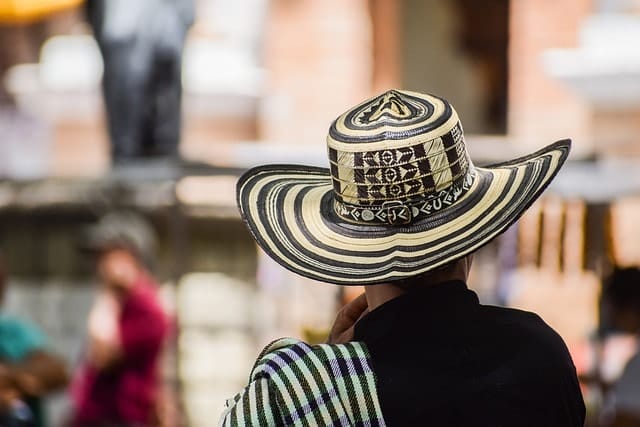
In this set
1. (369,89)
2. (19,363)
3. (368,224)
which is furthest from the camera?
(369,89)

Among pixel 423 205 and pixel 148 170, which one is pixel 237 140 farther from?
pixel 423 205

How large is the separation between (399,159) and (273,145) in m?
7.45

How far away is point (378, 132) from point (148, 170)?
419 centimetres

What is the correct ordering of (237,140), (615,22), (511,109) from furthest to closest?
(237,140) → (511,109) → (615,22)

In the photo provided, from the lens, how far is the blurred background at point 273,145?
A: 21.3ft

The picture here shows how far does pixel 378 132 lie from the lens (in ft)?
6.88

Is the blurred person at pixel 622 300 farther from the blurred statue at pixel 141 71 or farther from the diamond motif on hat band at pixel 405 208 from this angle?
the diamond motif on hat band at pixel 405 208

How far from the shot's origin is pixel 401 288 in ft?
6.84

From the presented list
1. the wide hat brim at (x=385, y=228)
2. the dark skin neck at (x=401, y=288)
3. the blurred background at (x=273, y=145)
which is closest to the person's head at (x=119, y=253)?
the blurred background at (x=273, y=145)

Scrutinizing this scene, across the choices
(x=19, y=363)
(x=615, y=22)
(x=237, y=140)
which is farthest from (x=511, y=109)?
(x=19, y=363)

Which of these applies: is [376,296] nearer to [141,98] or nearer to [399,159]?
[399,159]

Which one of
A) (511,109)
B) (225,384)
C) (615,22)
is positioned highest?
(615,22)

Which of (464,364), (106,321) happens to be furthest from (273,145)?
(464,364)

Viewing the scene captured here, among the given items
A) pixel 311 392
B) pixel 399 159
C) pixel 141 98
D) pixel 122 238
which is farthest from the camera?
pixel 141 98
